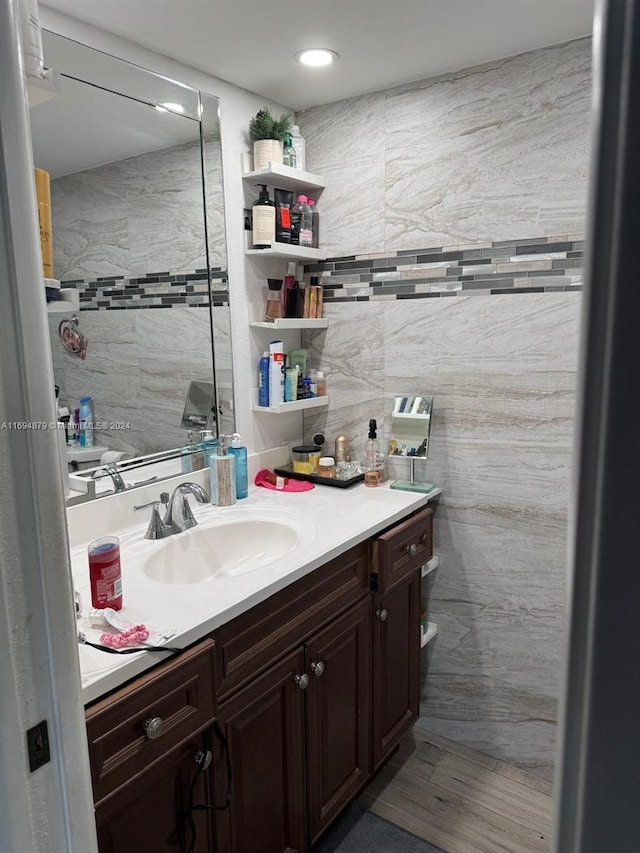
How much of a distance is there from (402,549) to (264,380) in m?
0.76

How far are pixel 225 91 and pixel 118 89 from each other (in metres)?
0.42

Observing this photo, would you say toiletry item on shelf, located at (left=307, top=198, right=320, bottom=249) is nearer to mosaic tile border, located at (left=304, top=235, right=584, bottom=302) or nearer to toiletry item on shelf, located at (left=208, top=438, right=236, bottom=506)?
mosaic tile border, located at (left=304, top=235, right=584, bottom=302)

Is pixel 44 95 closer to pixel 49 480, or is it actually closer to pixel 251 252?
pixel 49 480

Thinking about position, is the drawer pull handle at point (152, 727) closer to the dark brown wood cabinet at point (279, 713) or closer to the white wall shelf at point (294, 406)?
the dark brown wood cabinet at point (279, 713)

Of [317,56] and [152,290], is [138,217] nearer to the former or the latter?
[152,290]

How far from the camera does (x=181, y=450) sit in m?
1.97

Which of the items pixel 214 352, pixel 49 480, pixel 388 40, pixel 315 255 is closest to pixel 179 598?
pixel 49 480

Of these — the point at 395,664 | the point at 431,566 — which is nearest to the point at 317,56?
the point at 431,566

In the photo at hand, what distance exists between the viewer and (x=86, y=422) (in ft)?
5.55

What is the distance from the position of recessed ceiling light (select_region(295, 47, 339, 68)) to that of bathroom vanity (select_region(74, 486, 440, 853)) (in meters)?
1.36

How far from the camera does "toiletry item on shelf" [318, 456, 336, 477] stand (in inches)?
87.1

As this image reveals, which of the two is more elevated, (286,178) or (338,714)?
(286,178)

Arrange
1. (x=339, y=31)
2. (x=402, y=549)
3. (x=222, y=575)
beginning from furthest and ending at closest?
(x=402, y=549) → (x=222, y=575) → (x=339, y=31)

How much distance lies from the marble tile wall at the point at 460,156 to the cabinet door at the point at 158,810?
1.70 metres
